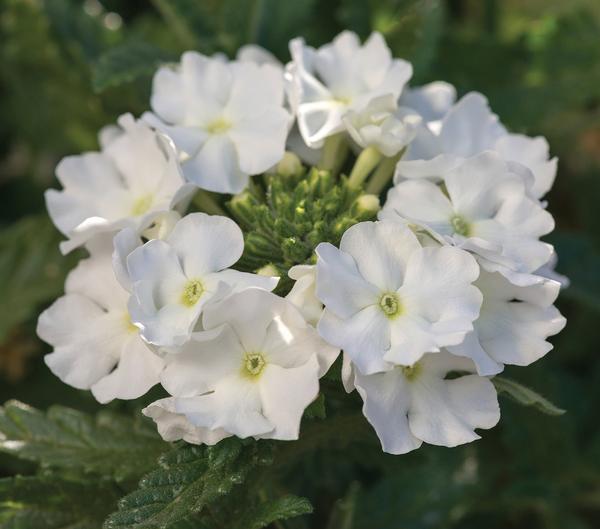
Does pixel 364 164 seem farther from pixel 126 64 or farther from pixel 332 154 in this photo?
pixel 126 64

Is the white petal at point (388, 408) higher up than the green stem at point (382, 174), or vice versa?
the green stem at point (382, 174)

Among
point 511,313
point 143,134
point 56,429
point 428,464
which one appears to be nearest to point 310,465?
point 428,464

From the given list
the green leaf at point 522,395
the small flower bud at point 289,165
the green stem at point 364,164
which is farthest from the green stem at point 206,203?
the green leaf at point 522,395

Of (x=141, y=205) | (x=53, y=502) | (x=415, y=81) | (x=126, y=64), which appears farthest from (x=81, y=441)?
(x=415, y=81)

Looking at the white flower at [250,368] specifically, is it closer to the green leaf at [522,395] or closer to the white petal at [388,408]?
the white petal at [388,408]

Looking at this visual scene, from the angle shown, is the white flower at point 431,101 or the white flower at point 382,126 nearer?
the white flower at point 382,126

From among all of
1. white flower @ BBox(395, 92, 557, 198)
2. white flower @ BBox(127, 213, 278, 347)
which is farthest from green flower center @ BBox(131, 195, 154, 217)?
white flower @ BBox(395, 92, 557, 198)

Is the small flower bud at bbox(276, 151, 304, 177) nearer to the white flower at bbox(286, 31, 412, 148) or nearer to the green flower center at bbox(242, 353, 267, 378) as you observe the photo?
the white flower at bbox(286, 31, 412, 148)
